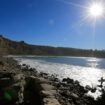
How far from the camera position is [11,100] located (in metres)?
13.1

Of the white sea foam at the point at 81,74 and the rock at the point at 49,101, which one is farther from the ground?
the rock at the point at 49,101

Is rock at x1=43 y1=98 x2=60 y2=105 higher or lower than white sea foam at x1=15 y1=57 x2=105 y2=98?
higher

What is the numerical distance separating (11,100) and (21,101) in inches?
30.3

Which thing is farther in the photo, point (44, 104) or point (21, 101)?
point (21, 101)

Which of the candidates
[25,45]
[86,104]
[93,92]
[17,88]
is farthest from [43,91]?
[25,45]

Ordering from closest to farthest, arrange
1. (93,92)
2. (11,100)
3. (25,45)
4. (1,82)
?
(11,100) < (1,82) < (93,92) < (25,45)

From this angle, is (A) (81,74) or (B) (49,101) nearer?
(B) (49,101)

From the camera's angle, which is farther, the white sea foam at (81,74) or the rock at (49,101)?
the white sea foam at (81,74)

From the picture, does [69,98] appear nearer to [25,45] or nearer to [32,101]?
[32,101]

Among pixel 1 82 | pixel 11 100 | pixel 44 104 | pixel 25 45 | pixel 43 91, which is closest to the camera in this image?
pixel 44 104

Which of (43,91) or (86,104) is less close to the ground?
(43,91)

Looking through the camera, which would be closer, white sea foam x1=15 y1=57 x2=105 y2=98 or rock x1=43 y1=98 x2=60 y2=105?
rock x1=43 y1=98 x2=60 y2=105

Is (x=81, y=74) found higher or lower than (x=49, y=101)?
lower

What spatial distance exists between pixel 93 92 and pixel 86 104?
27.6ft
